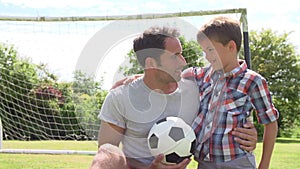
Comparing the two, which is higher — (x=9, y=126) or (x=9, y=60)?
(x=9, y=60)

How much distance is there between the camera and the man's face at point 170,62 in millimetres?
2363

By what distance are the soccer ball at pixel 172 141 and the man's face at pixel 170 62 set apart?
0.24m

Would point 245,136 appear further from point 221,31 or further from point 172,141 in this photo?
point 221,31

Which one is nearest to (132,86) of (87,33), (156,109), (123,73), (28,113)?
(156,109)

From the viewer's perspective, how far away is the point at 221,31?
92.9 inches

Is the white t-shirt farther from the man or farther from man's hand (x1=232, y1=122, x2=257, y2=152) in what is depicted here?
man's hand (x1=232, y1=122, x2=257, y2=152)

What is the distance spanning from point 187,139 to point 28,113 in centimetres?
605

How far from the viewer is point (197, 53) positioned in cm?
420

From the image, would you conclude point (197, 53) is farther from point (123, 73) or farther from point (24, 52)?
point (24, 52)

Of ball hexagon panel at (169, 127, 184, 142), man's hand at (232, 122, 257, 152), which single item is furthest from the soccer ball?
man's hand at (232, 122, 257, 152)

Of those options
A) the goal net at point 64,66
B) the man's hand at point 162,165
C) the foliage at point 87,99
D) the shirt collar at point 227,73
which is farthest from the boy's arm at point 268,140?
the foliage at point 87,99

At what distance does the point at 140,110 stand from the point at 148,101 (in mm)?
64

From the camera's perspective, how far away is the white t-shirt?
2354 millimetres

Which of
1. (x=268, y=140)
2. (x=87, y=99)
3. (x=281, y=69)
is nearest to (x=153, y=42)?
(x=268, y=140)
